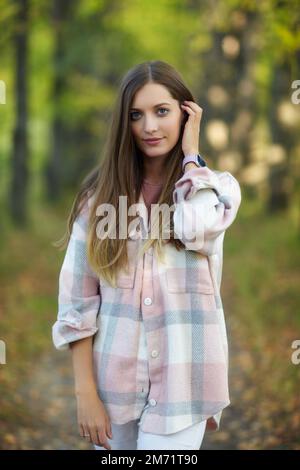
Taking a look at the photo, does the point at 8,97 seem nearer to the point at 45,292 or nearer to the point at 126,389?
the point at 45,292

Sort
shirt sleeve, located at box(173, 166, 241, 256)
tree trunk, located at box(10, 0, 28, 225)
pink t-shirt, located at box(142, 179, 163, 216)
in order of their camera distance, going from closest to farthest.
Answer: shirt sleeve, located at box(173, 166, 241, 256) < pink t-shirt, located at box(142, 179, 163, 216) < tree trunk, located at box(10, 0, 28, 225)

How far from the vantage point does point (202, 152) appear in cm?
1536

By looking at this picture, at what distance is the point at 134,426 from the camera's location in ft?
10.3

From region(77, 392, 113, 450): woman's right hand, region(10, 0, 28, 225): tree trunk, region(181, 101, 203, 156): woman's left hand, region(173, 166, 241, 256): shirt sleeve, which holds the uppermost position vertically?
region(10, 0, 28, 225): tree trunk

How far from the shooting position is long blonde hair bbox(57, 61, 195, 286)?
2922mm

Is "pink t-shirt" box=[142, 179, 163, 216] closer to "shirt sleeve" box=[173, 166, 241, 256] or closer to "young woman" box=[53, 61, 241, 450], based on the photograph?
"young woman" box=[53, 61, 241, 450]

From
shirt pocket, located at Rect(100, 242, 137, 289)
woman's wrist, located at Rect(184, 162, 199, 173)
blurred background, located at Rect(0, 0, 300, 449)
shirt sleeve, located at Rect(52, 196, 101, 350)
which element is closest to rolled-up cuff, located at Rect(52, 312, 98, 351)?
shirt sleeve, located at Rect(52, 196, 101, 350)

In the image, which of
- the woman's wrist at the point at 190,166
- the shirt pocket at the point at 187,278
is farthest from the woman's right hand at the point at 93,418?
the woman's wrist at the point at 190,166

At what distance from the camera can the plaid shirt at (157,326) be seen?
291 cm

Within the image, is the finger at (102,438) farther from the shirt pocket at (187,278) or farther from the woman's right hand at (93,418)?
the shirt pocket at (187,278)

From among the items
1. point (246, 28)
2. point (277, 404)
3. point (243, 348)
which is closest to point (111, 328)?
point (277, 404)

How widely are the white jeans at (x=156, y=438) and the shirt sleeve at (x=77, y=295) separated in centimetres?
50

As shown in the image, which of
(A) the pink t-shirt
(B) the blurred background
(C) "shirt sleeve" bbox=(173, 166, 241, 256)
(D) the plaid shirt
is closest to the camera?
(C) "shirt sleeve" bbox=(173, 166, 241, 256)

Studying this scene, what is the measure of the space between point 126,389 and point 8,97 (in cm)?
1641
